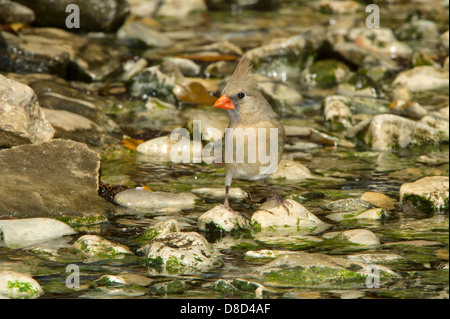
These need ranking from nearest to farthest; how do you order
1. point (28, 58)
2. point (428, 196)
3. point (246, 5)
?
1. point (428, 196)
2. point (28, 58)
3. point (246, 5)

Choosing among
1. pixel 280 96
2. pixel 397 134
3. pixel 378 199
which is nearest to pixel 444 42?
Answer: pixel 280 96

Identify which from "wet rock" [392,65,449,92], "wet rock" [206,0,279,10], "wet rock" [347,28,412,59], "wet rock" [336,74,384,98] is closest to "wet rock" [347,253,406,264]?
"wet rock" [336,74,384,98]

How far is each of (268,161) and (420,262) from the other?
1428mm

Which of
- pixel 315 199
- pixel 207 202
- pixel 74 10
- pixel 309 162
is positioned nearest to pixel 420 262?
pixel 315 199

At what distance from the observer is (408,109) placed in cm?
859

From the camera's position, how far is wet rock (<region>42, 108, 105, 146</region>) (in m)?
6.83

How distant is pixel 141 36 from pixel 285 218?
7047 mm

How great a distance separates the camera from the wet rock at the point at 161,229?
4.80 m

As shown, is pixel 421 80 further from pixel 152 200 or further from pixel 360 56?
pixel 152 200

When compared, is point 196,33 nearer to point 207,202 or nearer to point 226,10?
point 226,10

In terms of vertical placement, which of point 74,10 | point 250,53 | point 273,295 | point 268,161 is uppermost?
point 74,10

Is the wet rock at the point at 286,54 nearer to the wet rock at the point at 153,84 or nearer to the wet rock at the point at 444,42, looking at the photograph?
the wet rock at the point at 153,84

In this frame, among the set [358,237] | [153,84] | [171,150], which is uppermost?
[153,84]

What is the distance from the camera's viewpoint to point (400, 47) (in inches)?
438
